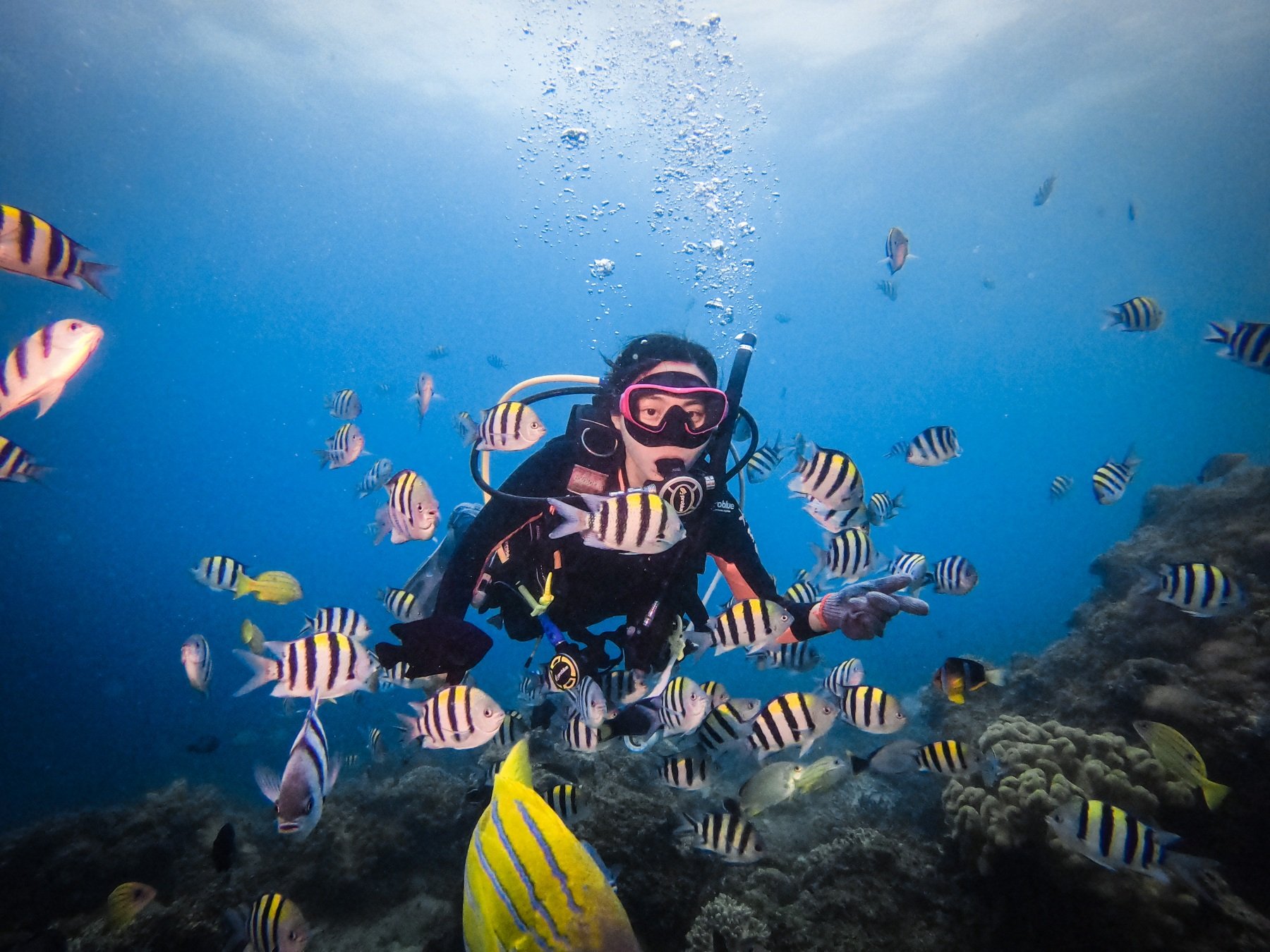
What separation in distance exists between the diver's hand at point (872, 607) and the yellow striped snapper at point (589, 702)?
Answer: 1387 mm

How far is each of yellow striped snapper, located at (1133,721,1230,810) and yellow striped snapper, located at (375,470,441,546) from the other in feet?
18.4

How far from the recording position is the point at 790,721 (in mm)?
3543

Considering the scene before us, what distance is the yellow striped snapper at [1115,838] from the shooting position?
10.0 feet

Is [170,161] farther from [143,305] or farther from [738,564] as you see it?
[738,564]

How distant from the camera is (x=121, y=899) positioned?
4.99m

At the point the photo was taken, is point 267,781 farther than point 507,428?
No

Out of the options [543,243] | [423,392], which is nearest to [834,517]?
[423,392]

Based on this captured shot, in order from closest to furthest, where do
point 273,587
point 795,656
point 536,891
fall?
point 536,891
point 795,656
point 273,587

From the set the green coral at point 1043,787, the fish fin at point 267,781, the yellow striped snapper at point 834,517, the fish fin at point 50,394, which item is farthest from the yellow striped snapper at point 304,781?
the green coral at point 1043,787

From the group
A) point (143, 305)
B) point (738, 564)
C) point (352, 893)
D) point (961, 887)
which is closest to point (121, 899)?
point (352, 893)

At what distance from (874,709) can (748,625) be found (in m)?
1.28

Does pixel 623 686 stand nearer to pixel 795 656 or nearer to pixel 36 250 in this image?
pixel 795 656

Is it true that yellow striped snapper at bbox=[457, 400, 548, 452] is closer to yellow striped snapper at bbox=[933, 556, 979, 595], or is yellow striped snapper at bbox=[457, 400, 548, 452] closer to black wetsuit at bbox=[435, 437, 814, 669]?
black wetsuit at bbox=[435, 437, 814, 669]

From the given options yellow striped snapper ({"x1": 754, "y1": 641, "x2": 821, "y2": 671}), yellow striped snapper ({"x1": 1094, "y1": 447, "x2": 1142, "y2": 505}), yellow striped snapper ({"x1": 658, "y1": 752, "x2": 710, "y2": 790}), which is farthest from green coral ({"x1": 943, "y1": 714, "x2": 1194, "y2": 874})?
yellow striped snapper ({"x1": 1094, "y1": 447, "x2": 1142, "y2": 505})
